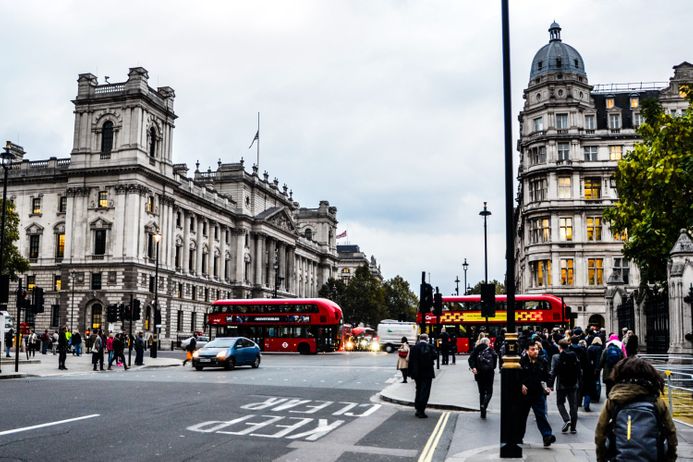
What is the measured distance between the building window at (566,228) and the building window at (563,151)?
19.1 ft

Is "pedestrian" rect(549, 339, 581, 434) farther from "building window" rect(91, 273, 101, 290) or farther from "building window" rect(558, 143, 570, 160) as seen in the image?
"building window" rect(91, 273, 101, 290)

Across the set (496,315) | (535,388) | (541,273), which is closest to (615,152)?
(541,273)

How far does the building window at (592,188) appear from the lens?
216 ft

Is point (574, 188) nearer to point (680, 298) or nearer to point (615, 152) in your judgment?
point (615, 152)

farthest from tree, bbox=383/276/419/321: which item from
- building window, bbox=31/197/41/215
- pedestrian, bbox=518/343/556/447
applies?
pedestrian, bbox=518/343/556/447

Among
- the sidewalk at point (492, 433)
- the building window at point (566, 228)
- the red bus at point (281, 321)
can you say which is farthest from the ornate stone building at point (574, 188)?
the sidewalk at point (492, 433)

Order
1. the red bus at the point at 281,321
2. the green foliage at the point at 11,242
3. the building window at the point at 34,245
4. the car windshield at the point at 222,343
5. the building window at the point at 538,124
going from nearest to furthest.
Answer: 1. the car windshield at the point at 222,343
2. the red bus at the point at 281,321
3. the green foliage at the point at 11,242
4. the building window at the point at 538,124
5. the building window at the point at 34,245

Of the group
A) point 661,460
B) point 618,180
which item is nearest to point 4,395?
point 661,460

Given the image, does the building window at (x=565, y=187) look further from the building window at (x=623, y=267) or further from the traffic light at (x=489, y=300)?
the traffic light at (x=489, y=300)

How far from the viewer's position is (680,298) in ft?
77.4

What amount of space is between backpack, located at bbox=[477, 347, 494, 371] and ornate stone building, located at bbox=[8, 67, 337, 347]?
5011 centimetres

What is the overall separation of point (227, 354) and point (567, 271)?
144 feet

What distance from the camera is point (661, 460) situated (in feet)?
16.0

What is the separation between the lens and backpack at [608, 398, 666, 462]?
485cm
